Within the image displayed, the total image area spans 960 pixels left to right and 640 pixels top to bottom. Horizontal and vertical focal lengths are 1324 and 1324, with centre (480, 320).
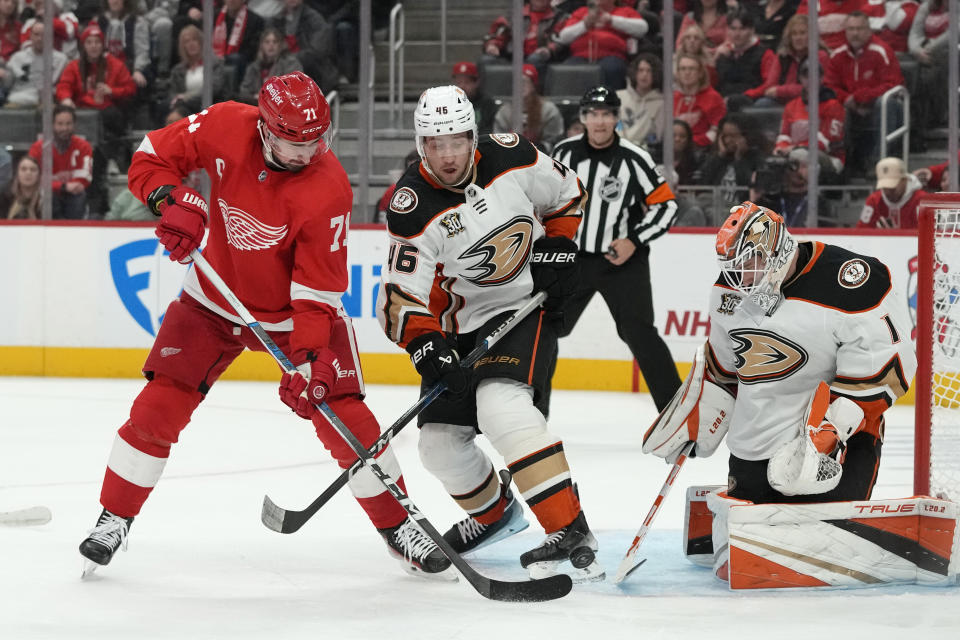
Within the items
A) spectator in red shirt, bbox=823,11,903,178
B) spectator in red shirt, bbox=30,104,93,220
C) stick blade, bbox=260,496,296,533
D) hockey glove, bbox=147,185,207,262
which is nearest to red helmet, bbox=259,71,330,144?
hockey glove, bbox=147,185,207,262

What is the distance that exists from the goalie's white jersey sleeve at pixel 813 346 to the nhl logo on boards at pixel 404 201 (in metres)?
0.66

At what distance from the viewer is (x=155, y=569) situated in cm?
285

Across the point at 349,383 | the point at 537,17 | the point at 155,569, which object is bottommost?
the point at 155,569

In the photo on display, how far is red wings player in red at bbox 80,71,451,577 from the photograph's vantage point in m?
2.69

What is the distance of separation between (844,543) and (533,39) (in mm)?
4152

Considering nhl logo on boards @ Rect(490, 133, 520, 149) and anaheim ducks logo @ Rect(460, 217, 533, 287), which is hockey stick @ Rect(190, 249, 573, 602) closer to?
anaheim ducks logo @ Rect(460, 217, 533, 287)

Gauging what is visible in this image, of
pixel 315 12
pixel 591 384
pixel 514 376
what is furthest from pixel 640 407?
pixel 514 376

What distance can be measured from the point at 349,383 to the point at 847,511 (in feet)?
3.45

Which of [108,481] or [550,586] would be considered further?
[108,481]

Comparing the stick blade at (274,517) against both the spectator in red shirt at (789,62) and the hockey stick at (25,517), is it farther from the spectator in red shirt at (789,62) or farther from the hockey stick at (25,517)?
the spectator in red shirt at (789,62)

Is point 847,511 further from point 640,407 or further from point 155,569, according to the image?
point 640,407

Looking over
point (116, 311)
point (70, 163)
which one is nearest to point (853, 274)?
point (116, 311)

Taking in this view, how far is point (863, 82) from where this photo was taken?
6246 millimetres

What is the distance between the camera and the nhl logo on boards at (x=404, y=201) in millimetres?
2773
